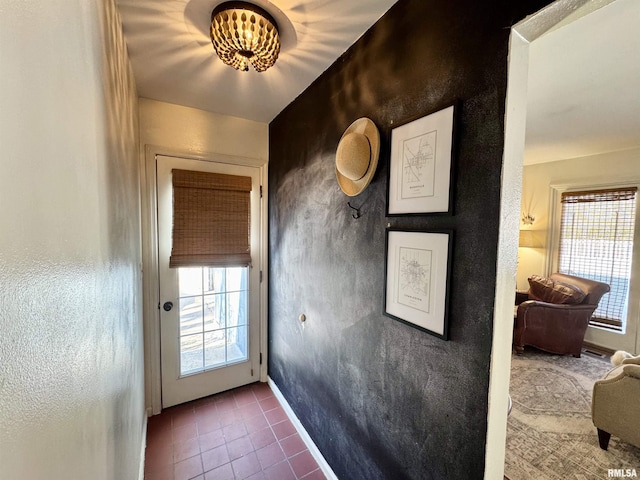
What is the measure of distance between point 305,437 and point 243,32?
8.22ft

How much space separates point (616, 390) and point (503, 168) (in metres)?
2.08

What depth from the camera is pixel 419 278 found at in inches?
42.0

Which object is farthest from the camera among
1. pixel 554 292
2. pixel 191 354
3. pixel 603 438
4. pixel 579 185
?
pixel 579 185

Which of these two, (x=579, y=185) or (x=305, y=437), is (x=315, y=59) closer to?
(x=305, y=437)

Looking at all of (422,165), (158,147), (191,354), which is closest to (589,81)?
(422,165)

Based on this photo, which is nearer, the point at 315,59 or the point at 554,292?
the point at 315,59

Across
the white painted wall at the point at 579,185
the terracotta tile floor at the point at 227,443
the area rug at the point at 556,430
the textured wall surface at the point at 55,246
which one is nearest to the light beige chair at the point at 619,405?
the area rug at the point at 556,430

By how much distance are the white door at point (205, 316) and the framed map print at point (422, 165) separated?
166 cm

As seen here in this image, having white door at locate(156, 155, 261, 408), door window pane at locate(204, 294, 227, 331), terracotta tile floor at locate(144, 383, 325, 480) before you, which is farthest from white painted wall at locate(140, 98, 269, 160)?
terracotta tile floor at locate(144, 383, 325, 480)

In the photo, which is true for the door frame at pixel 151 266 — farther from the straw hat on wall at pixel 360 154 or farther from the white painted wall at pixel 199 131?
the straw hat on wall at pixel 360 154

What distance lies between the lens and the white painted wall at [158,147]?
6.85 feet

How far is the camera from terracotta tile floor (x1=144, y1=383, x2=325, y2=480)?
5.63 ft

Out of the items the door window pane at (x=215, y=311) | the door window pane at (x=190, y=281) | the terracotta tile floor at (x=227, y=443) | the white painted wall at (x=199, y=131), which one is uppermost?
the white painted wall at (x=199, y=131)

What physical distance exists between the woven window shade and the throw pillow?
3.72m
